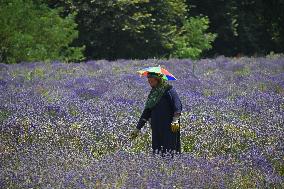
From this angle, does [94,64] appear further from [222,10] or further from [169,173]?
[222,10]

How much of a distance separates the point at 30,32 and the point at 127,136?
1555cm

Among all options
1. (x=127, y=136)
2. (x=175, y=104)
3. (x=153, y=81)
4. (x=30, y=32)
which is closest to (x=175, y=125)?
(x=175, y=104)

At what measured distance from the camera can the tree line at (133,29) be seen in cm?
2128

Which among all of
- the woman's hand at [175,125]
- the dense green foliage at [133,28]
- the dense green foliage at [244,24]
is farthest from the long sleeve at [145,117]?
the dense green foliage at [244,24]

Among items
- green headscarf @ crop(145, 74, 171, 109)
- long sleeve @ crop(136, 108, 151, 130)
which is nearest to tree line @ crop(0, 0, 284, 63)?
long sleeve @ crop(136, 108, 151, 130)

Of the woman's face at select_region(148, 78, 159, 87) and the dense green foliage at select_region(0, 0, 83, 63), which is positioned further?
the dense green foliage at select_region(0, 0, 83, 63)

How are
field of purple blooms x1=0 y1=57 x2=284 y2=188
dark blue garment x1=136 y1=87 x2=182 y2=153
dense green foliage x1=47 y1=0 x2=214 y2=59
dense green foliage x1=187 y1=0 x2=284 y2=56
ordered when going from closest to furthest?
field of purple blooms x1=0 y1=57 x2=284 y2=188 → dark blue garment x1=136 y1=87 x2=182 y2=153 → dense green foliage x1=47 y1=0 x2=214 y2=59 → dense green foliage x1=187 y1=0 x2=284 y2=56

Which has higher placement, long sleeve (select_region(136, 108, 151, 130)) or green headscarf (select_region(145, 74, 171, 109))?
green headscarf (select_region(145, 74, 171, 109))

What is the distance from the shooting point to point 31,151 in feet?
20.8

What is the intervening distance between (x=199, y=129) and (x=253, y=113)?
54.9 inches

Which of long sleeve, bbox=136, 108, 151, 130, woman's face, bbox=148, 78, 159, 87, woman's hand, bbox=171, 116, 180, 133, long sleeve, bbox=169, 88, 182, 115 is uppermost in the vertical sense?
woman's face, bbox=148, 78, 159, 87

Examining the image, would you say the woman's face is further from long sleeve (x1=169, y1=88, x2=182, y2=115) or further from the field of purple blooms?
the field of purple blooms

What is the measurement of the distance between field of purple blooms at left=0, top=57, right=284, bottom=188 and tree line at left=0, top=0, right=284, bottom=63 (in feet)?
28.6

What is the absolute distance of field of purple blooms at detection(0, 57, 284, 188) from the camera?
5.26 meters
